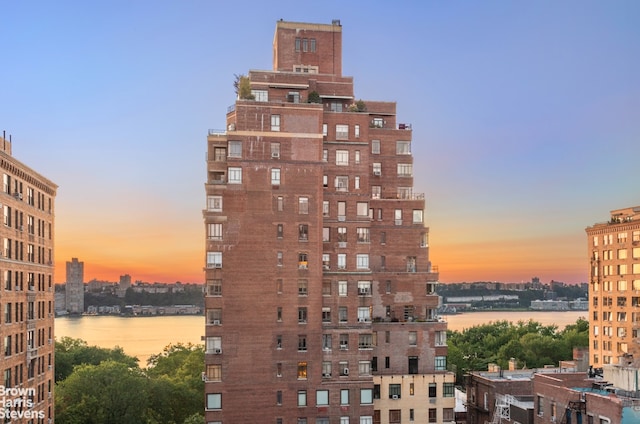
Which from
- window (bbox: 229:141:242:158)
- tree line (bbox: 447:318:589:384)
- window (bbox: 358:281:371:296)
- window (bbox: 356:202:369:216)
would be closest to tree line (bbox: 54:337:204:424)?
window (bbox: 358:281:371:296)

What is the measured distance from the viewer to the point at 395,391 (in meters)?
75.6

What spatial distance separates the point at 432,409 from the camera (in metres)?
76.3

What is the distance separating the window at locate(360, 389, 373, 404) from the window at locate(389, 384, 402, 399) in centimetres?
392

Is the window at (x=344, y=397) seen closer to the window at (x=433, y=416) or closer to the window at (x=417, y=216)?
the window at (x=433, y=416)

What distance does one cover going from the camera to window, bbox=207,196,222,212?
7150cm

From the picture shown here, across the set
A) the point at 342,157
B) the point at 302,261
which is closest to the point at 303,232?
the point at 302,261

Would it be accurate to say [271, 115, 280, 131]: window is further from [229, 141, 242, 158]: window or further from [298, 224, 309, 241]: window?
[298, 224, 309, 241]: window

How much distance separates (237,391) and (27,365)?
23713mm

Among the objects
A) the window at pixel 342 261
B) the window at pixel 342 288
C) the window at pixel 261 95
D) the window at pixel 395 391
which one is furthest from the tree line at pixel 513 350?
the window at pixel 261 95

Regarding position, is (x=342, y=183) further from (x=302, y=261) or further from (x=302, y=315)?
(x=302, y=315)

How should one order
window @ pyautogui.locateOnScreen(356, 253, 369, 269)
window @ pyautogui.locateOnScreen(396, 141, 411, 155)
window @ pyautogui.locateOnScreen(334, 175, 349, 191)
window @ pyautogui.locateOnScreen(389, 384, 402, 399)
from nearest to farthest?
window @ pyautogui.locateOnScreen(389, 384, 402, 399), window @ pyautogui.locateOnScreen(356, 253, 369, 269), window @ pyautogui.locateOnScreen(334, 175, 349, 191), window @ pyautogui.locateOnScreen(396, 141, 411, 155)

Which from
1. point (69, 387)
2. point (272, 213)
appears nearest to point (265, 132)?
point (272, 213)

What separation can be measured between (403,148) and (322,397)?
103ft

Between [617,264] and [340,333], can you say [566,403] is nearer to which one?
[340,333]
